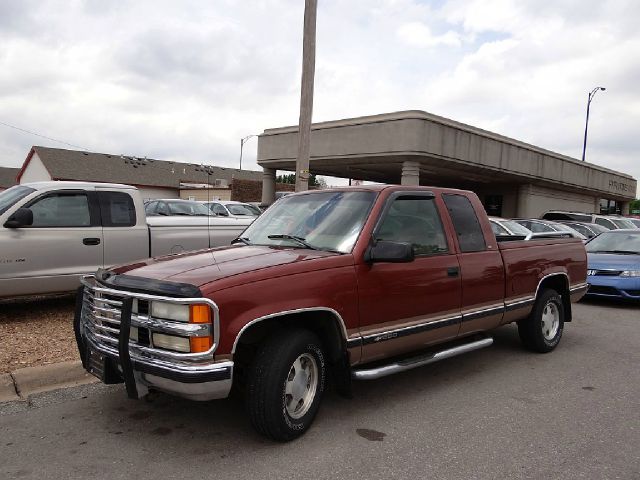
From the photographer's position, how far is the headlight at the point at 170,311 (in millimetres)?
3230

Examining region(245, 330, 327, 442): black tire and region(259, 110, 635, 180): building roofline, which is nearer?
region(245, 330, 327, 442): black tire

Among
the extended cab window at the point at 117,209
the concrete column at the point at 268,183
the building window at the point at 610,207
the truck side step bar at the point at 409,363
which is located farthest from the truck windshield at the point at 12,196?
the building window at the point at 610,207

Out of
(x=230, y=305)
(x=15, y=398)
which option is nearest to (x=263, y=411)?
(x=230, y=305)

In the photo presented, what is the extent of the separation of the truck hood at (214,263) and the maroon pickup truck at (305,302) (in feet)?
0.05

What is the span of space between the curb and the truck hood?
1506 millimetres

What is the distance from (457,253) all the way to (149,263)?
2.71 meters

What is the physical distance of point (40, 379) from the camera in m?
4.66

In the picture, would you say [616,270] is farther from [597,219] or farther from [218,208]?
[597,219]

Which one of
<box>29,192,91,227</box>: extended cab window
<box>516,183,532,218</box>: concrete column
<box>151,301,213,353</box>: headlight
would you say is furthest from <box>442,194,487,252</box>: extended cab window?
<box>516,183,532,218</box>: concrete column

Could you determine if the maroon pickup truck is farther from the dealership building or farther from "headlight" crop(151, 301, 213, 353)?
the dealership building

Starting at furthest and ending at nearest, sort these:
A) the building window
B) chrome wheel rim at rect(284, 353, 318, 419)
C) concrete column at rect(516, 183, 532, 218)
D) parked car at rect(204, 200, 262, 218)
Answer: the building window < concrete column at rect(516, 183, 532, 218) < parked car at rect(204, 200, 262, 218) < chrome wheel rim at rect(284, 353, 318, 419)

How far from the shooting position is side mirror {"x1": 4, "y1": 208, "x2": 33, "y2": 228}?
627 centimetres

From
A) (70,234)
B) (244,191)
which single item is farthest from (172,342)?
(244,191)

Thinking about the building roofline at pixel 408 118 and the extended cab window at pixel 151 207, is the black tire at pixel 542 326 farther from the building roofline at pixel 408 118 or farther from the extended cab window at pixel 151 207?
the building roofline at pixel 408 118
